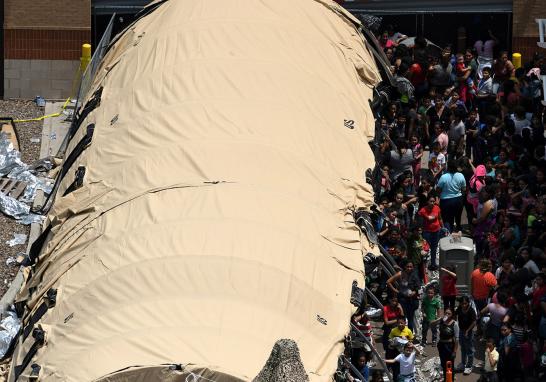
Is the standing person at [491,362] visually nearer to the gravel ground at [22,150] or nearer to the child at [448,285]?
the child at [448,285]

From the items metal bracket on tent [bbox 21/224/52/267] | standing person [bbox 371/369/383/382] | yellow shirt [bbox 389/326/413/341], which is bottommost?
yellow shirt [bbox 389/326/413/341]

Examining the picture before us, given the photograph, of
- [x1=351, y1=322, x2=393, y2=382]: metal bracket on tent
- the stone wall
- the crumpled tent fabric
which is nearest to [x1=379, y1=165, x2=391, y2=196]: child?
the crumpled tent fabric

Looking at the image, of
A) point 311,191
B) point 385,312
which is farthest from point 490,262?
Answer: point 311,191

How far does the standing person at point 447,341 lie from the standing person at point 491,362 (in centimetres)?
56

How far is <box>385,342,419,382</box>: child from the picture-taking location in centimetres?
2819

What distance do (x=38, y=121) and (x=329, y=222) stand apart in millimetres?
11755

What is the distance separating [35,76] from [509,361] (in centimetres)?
1432

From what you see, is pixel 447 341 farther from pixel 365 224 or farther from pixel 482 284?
pixel 365 224

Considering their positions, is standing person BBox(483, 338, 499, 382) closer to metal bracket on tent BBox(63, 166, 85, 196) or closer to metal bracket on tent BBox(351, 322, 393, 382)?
metal bracket on tent BBox(351, 322, 393, 382)

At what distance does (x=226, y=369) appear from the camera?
74.5ft

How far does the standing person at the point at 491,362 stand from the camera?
2859cm

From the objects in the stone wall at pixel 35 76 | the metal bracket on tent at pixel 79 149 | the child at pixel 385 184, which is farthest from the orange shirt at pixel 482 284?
the stone wall at pixel 35 76

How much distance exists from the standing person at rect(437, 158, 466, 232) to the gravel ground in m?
6.91

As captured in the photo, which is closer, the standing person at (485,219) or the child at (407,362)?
the child at (407,362)
